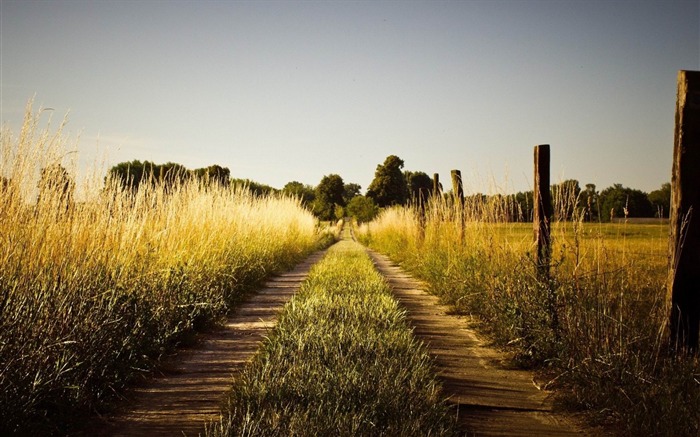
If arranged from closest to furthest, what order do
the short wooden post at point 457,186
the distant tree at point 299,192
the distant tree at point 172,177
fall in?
the distant tree at point 172,177 < the short wooden post at point 457,186 < the distant tree at point 299,192

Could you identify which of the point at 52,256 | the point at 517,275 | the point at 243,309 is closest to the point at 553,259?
the point at 517,275

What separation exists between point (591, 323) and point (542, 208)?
170cm

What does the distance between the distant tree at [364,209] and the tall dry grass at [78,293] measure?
2785 centimetres

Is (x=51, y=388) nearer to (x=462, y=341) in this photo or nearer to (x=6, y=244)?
(x=6, y=244)

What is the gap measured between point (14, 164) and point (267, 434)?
302 centimetres

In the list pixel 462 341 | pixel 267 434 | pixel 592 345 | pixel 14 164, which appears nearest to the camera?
pixel 267 434

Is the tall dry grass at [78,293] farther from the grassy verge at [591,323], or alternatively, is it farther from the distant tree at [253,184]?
the distant tree at [253,184]

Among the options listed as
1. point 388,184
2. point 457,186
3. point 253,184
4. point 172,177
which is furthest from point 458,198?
point 253,184

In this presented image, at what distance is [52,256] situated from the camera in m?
3.99

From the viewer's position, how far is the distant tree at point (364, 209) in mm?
35281

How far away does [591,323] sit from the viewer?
11.6 ft

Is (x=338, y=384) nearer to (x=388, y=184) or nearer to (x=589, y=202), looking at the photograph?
(x=589, y=202)

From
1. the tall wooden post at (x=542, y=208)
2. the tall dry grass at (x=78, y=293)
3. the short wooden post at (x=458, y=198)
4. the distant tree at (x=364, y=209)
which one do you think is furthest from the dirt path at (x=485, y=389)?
the distant tree at (x=364, y=209)

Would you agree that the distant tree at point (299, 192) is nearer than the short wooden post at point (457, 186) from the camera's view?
No
